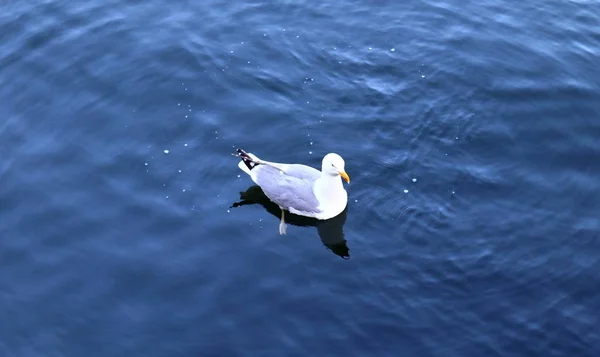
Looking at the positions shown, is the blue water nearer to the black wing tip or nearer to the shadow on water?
the shadow on water

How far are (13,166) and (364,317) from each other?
8.76 meters

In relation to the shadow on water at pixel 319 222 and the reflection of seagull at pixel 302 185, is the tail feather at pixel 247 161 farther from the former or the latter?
the shadow on water at pixel 319 222

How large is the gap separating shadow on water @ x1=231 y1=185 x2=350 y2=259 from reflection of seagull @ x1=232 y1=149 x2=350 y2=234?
130 mm

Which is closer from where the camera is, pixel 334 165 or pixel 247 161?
pixel 334 165

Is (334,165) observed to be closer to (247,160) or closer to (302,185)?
(302,185)

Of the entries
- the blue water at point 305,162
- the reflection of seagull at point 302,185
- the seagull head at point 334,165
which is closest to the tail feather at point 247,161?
the reflection of seagull at point 302,185

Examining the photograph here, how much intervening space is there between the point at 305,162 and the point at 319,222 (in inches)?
64.9

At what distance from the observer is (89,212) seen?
1789cm

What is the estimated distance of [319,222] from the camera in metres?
18.1

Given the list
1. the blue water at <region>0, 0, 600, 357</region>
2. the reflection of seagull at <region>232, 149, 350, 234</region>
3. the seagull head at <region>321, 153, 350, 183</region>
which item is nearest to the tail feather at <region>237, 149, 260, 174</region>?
the reflection of seagull at <region>232, 149, 350, 234</region>

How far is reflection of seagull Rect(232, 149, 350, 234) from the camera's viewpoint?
17578 millimetres

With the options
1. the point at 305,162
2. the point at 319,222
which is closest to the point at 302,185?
the point at 319,222

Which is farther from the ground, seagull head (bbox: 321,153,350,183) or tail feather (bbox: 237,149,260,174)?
seagull head (bbox: 321,153,350,183)

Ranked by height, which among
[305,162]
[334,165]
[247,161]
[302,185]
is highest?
[334,165]
